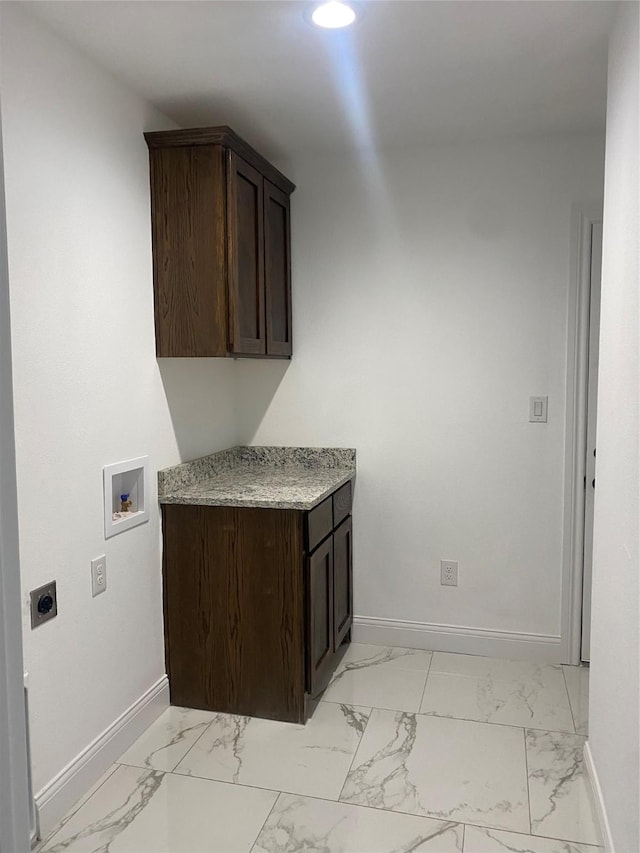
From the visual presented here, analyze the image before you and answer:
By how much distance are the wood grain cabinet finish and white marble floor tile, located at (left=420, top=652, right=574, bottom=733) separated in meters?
1.70

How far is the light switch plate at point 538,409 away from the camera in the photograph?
3125 mm

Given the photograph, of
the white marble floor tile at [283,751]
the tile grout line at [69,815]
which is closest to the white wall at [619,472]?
the white marble floor tile at [283,751]

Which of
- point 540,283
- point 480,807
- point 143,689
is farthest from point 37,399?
point 540,283

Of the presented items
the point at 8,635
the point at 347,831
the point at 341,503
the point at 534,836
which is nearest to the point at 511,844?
the point at 534,836

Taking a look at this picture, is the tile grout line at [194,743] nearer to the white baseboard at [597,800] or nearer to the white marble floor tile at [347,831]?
the white marble floor tile at [347,831]

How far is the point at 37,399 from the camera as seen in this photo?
2008 mm

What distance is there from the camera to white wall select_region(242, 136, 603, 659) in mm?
3105

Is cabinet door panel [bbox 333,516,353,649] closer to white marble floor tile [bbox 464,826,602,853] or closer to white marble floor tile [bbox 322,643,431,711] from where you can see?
white marble floor tile [bbox 322,643,431,711]

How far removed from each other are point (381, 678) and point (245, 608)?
0.78 meters

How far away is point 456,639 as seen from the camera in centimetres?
333

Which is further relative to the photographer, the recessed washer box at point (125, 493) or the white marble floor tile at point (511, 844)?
the recessed washer box at point (125, 493)

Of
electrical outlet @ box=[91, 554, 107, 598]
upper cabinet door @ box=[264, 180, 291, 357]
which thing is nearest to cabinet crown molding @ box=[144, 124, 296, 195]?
upper cabinet door @ box=[264, 180, 291, 357]

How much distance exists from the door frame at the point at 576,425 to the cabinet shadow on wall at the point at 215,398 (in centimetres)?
138

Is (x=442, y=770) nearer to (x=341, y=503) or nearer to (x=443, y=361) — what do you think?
(x=341, y=503)
